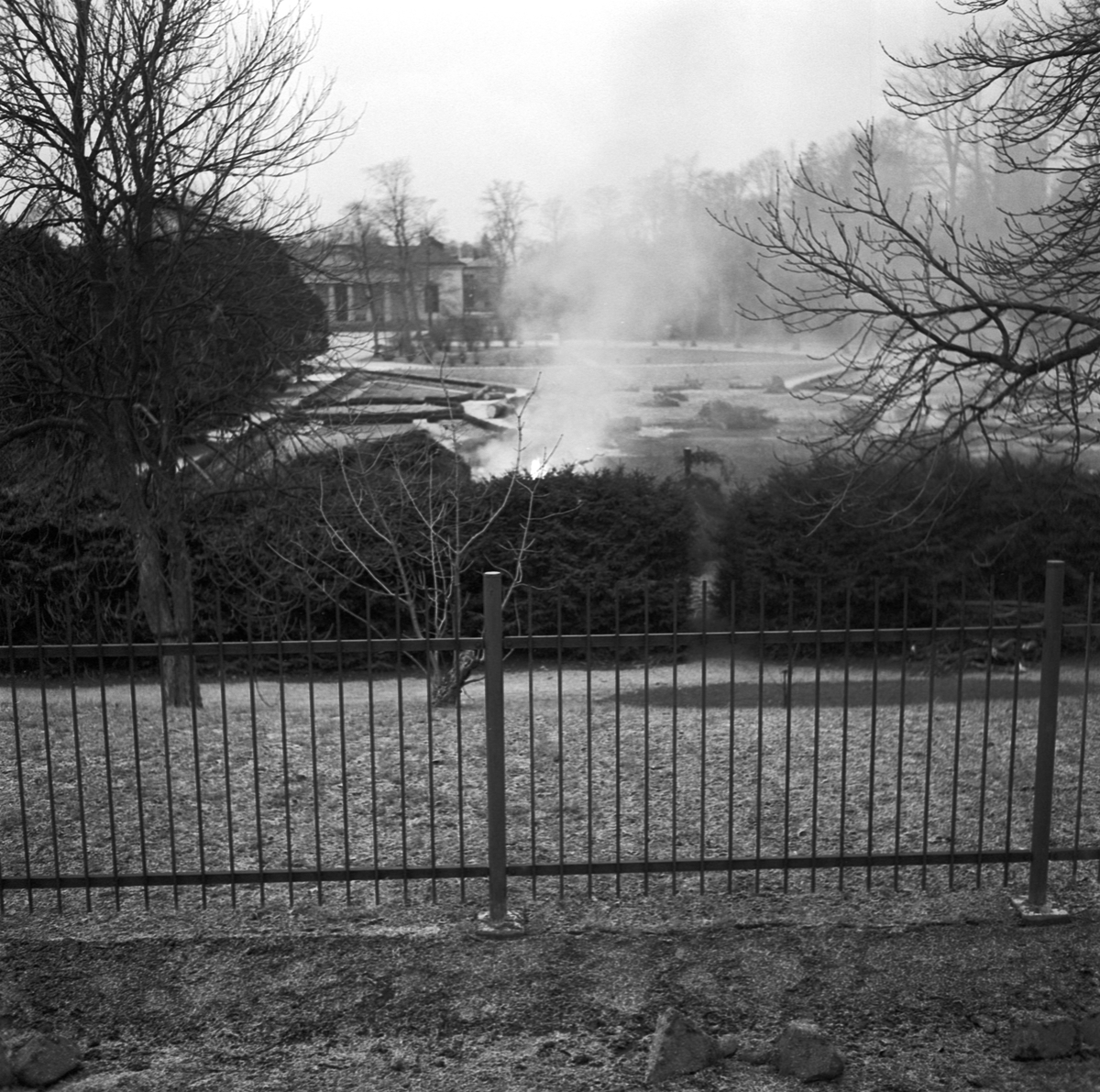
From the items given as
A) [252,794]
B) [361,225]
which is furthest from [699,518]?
[252,794]

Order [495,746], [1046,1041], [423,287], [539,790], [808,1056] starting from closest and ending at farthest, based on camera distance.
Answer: [808,1056]
[1046,1041]
[495,746]
[539,790]
[423,287]

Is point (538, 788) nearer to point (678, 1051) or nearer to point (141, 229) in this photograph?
point (678, 1051)

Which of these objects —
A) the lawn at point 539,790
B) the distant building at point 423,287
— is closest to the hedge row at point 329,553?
the lawn at point 539,790

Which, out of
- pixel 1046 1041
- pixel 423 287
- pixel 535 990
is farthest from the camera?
pixel 423 287

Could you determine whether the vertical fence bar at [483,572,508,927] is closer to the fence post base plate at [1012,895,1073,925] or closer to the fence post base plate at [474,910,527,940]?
the fence post base plate at [474,910,527,940]

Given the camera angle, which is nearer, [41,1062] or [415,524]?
[41,1062]

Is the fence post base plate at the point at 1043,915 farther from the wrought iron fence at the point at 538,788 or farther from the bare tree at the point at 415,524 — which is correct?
the bare tree at the point at 415,524

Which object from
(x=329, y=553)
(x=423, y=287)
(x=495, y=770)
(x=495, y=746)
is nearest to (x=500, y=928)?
(x=495, y=770)

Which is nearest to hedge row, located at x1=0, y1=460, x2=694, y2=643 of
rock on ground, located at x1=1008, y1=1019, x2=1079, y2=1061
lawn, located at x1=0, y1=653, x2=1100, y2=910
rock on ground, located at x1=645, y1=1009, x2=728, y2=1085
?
lawn, located at x1=0, y1=653, x2=1100, y2=910

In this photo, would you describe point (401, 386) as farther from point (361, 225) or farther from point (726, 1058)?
point (726, 1058)

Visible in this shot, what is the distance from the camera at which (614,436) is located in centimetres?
2028

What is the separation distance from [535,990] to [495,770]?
84 centimetres

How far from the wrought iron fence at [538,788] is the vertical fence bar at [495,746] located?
1 centimetres

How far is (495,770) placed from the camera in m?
5.16
